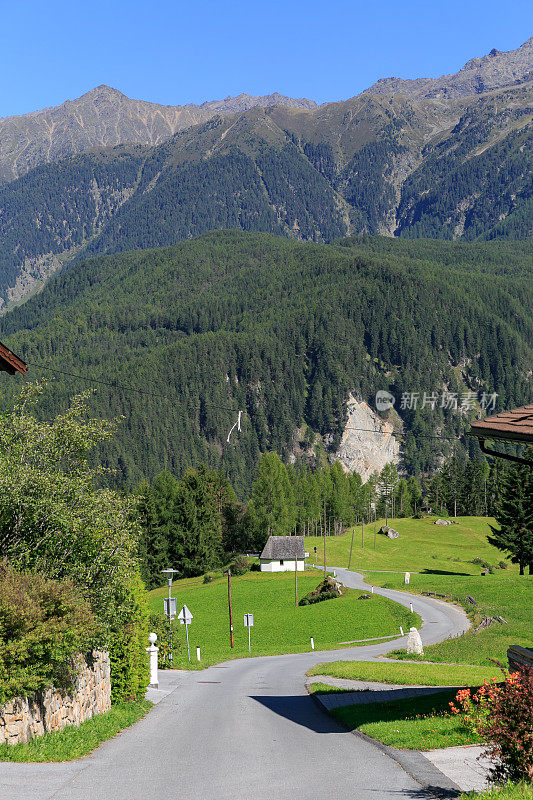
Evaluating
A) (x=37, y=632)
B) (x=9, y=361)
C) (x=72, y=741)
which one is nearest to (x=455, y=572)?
(x=72, y=741)

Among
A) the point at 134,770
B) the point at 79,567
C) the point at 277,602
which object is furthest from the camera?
the point at 277,602

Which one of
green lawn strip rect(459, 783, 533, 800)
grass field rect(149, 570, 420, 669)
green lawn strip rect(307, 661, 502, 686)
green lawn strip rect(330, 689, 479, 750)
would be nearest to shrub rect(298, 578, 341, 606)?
grass field rect(149, 570, 420, 669)

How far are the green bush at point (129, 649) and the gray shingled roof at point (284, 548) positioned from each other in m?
97.9

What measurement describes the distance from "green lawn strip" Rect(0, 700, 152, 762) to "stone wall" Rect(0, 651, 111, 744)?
18cm

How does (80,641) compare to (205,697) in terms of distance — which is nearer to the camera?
(80,641)

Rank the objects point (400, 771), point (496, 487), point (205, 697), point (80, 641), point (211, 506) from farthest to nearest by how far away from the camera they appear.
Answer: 1. point (496, 487)
2. point (211, 506)
3. point (205, 697)
4. point (80, 641)
5. point (400, 771)

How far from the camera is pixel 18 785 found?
1295 centimetres

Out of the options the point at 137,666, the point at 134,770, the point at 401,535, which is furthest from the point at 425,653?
the point at 401,535

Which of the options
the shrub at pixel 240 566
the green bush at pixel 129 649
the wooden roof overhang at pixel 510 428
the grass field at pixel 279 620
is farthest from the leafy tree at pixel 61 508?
the shrub at pixel 240 566

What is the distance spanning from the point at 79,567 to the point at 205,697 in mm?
10569

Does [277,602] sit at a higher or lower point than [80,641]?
lower

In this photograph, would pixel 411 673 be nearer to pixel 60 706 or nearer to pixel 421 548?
pixel 60 706

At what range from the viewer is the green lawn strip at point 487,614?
134 ft

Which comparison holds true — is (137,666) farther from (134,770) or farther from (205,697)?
(134,770)
